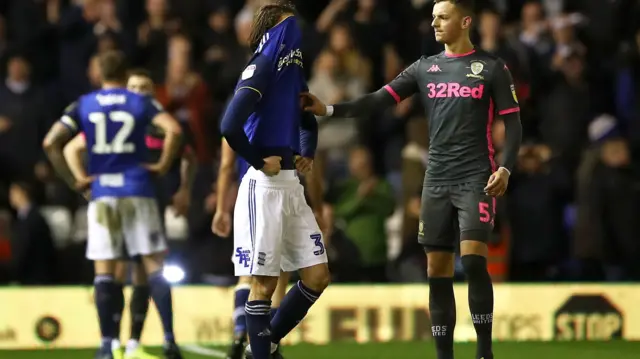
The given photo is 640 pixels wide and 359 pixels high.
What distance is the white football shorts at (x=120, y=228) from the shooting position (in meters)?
9.38

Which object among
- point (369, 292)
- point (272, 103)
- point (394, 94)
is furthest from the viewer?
point (369, 292)

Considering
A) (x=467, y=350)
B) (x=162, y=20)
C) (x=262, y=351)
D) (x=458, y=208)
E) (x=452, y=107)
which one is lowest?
(x=467, y=350)

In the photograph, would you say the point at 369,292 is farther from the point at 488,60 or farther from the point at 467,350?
the point at 488,60

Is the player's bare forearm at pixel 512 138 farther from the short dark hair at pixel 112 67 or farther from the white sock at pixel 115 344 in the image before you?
the white sock at pixel 115 344

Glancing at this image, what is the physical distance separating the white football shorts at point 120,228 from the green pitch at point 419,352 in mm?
1350

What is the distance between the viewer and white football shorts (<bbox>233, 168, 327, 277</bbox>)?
23.9 feet

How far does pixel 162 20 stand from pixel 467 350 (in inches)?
246

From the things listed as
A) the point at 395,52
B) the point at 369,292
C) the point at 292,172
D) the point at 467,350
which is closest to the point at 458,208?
the point at 292,172

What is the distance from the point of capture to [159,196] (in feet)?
34.4

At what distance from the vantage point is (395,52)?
14.8 m

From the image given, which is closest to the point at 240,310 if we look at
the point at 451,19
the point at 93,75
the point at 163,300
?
the point at 163,300

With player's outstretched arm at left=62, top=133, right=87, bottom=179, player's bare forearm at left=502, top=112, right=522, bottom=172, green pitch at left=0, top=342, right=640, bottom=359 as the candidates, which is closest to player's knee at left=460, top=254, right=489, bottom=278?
player's bare forearm at left=502, top=112, right=522, bottom=172

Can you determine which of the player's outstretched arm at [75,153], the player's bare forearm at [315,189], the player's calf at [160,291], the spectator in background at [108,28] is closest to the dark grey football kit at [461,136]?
the player's bare forearm at [315,189]

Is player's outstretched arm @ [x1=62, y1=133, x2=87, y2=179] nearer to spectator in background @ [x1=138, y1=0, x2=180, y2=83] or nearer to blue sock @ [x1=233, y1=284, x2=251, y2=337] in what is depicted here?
blue sock @ [x1=233, y1=284, x2=251, y2=337]
